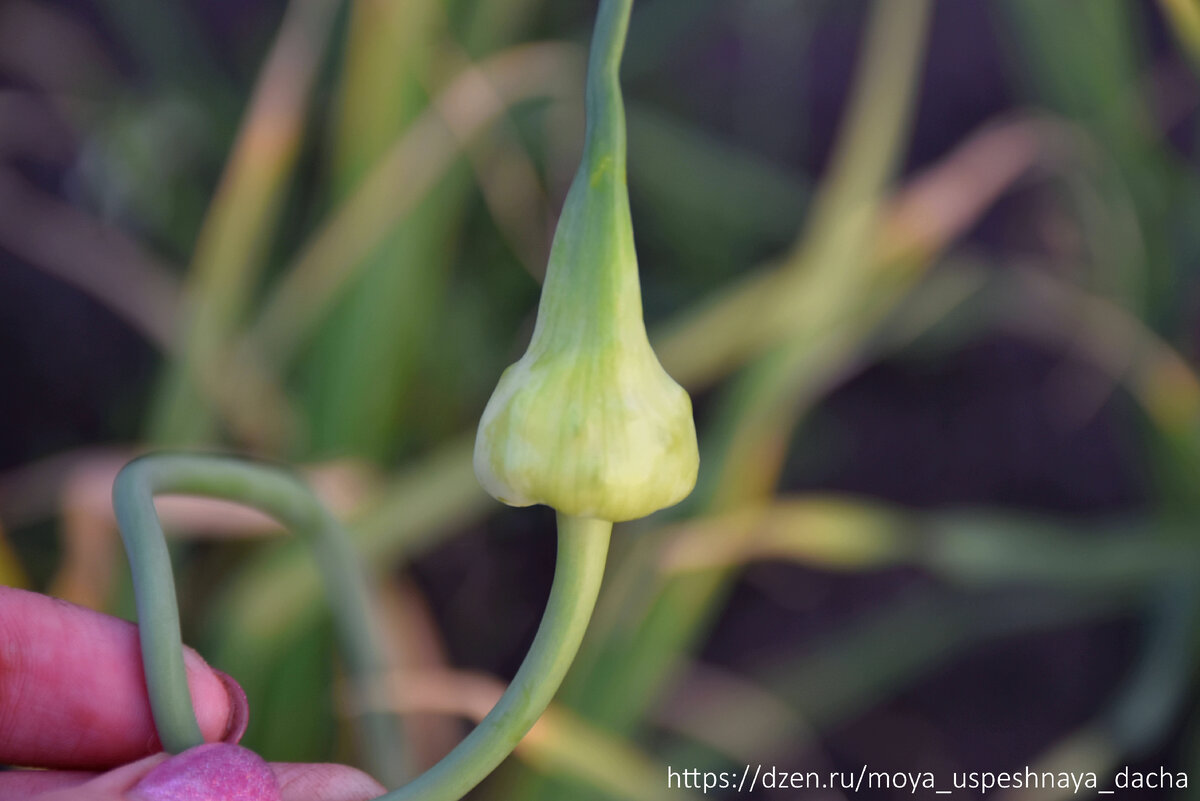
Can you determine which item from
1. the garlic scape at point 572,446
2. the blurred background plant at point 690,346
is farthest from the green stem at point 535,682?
the blurred background plant at point 690,346

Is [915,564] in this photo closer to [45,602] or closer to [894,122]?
[894,122]

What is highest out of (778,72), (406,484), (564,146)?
(778,72)

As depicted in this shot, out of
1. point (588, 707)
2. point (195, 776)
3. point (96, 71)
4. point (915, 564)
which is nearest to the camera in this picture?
point (195, 776)

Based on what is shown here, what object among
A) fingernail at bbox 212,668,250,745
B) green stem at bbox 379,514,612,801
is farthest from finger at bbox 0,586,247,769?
green stem at bbox 379,514,612,801

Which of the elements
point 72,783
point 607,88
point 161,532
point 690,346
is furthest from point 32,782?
point 690,346

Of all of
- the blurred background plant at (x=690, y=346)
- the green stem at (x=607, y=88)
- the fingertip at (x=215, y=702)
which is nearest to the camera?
the green stem at (x=607, y=88)

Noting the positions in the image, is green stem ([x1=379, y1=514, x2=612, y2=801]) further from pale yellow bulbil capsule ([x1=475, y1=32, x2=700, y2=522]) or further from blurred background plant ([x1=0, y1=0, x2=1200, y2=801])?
blurred background plant ([x1=0, y1=0, x2=1200, y2=801])

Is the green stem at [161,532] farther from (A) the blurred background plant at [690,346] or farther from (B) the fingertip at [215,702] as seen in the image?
(A) the blurred background plant at [690,346]

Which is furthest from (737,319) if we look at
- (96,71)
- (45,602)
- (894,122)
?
(96,71)
